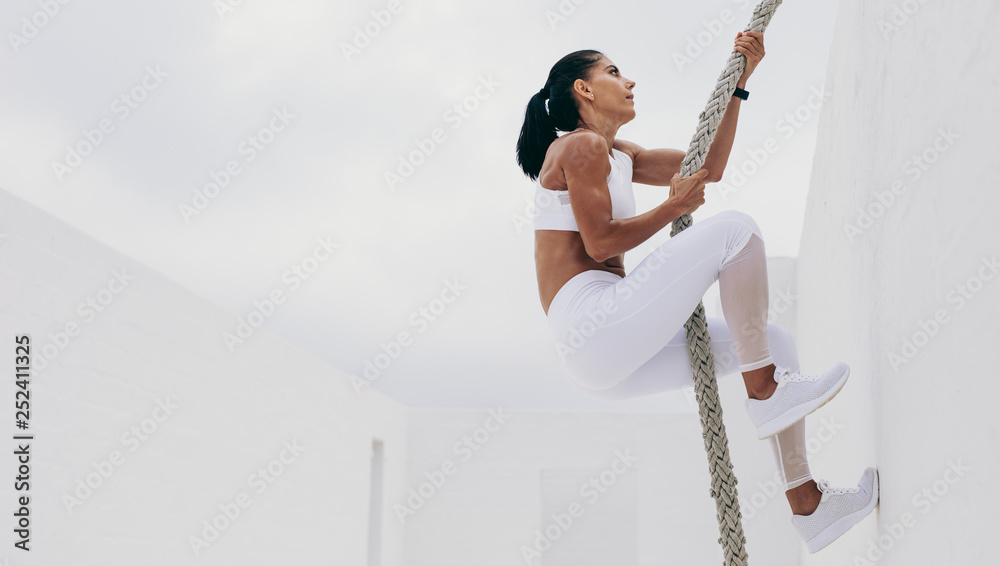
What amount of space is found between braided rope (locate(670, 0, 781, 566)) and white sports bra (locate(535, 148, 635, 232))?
0.41 feet

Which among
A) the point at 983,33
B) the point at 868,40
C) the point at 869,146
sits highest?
the point at 868,40

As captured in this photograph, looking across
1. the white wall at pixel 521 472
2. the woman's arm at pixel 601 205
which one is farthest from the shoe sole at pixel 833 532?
the white wall at pixel 521 472

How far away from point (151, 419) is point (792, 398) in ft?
10.6

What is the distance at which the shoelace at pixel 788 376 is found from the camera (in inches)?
57.6

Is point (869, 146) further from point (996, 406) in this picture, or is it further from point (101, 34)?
point (101, 34)

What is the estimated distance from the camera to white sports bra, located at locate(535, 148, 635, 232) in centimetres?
172

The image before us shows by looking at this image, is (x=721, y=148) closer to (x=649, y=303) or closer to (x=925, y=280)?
(x=649, y=303)

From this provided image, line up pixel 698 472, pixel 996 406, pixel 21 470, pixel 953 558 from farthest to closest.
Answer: pixel 698 472
pixel 21 470
pixel 953 558
pixel 996 406

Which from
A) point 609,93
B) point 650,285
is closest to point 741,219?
point 650,285

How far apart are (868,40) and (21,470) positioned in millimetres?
2825

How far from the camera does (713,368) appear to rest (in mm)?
1616

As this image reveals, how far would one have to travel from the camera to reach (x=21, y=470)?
9.71 feet

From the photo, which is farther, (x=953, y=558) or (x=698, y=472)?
(x=698, y=472)

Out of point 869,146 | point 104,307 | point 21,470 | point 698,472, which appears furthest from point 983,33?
point 698,472
